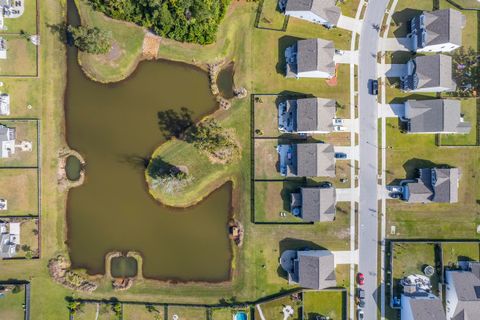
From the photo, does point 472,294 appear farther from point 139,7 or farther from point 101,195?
point 139,7

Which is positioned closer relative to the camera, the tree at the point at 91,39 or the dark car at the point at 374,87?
the tree at the point at 91,39

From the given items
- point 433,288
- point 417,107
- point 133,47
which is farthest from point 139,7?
point 433,288

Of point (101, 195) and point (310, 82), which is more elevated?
point (310, 82)

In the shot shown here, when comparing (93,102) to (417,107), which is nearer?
(417,107)

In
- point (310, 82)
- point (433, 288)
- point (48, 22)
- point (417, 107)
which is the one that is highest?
point (48, 22)

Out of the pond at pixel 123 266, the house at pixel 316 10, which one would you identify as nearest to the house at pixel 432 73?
the house at pixel 316 10

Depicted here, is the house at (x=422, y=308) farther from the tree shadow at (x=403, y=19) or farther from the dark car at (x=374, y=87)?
the tree shadow at (x=403, y=19)

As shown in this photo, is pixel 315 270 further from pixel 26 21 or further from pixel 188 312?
pixel 26 21

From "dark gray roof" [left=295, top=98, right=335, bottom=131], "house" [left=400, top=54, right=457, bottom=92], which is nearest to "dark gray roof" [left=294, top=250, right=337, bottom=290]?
"dark gray roof" [left=295, top=98, right=335, bottom=131]
